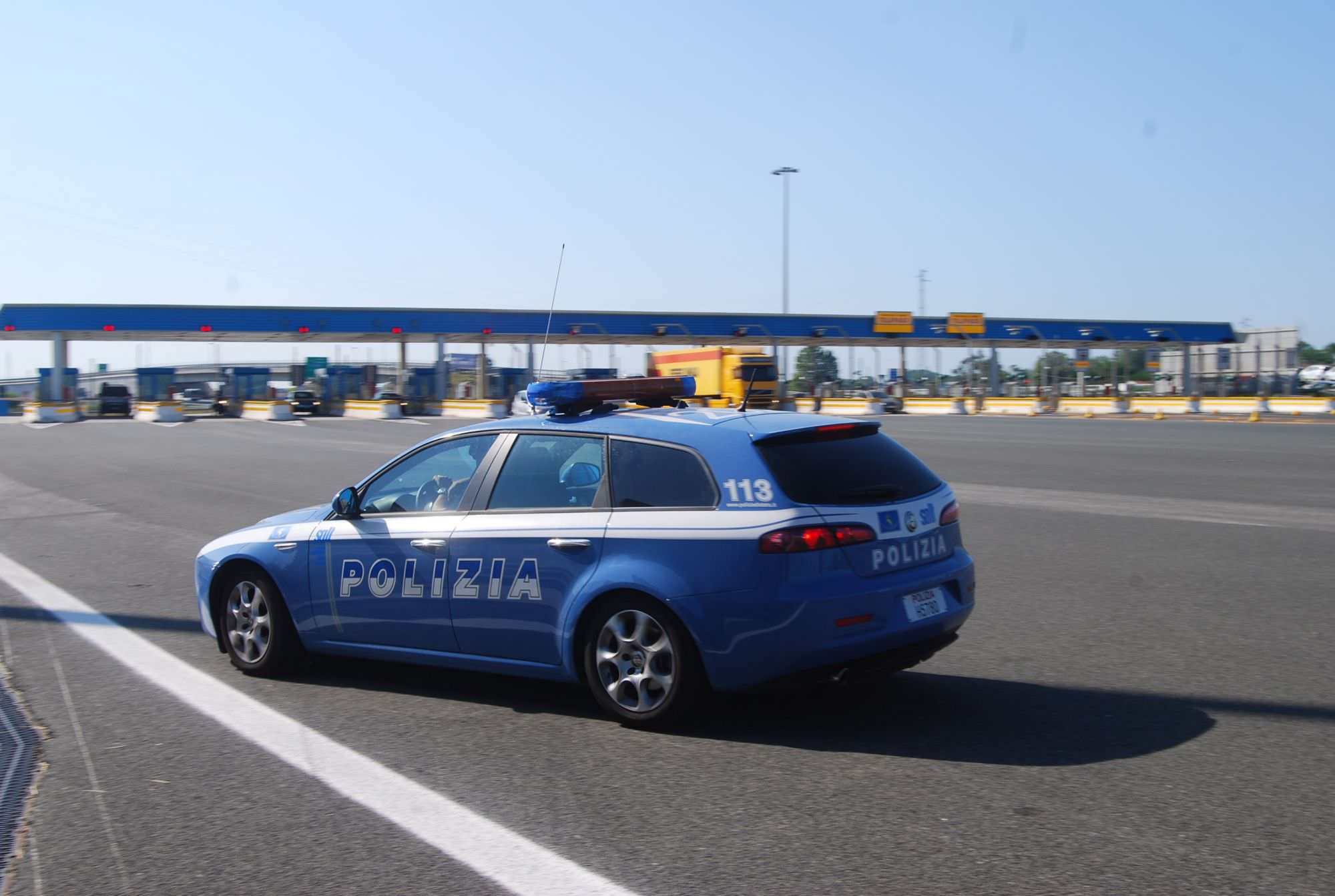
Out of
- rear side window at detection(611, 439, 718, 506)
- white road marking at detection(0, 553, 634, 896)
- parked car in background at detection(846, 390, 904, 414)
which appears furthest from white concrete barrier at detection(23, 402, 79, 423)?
rear side window at detection(611, 439, 718, 506)

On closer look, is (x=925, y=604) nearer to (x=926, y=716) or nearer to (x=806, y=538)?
(x=926, y=716)

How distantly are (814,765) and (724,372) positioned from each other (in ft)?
132

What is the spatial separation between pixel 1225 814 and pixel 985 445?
23.8m

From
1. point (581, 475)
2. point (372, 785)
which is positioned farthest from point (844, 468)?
point (372, 785)

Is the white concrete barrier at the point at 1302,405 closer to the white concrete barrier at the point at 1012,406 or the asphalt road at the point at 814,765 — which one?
the white concrete barrier at the point at 1012,406

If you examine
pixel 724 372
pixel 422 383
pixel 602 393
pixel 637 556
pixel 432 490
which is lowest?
pixel 637 556

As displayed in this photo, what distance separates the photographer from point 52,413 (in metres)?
52.7

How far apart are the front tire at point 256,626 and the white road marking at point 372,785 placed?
0.23m

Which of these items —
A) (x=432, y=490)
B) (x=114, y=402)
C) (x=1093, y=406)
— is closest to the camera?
(x=432, y=490)

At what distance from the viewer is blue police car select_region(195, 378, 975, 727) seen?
5176 mm

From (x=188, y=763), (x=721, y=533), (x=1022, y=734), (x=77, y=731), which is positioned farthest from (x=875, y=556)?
(x=77, y=731)

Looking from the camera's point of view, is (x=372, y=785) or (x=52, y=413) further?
(x=52, y=413)

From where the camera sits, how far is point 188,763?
5238 millimetres

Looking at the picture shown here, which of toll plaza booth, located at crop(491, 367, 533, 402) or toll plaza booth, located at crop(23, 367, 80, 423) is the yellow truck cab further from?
toll plaza booth, located at crop(23, 367, 80, 423)
